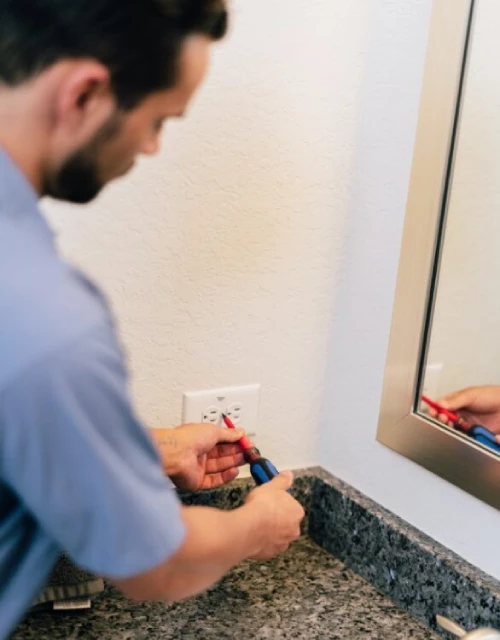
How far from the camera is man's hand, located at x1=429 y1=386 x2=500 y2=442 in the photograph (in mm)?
916

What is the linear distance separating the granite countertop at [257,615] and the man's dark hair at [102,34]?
605 mm

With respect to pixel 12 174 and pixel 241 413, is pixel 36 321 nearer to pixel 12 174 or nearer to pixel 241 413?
pixel 12 174

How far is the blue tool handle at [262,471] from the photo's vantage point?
898mm

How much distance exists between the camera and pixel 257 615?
941mm

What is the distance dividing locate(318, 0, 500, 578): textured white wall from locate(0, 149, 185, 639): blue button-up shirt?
1.60 feet

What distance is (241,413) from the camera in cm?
104

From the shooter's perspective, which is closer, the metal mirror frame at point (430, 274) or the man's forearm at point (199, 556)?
the man's forearm at point (199, 556)

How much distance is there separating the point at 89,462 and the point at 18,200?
0.58 feet

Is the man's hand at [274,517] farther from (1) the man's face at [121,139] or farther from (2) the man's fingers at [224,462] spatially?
(1) the man's face at [121,139]

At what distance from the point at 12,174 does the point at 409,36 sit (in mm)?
596

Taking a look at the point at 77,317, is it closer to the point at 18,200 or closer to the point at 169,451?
the point at 18,200

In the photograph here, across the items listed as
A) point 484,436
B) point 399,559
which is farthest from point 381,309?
point 399,559

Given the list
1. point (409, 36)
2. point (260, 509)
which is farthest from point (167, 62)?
point (409, 36)

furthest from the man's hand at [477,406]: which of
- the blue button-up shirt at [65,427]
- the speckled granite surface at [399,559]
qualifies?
the blue button-up shirt at [65,427]
